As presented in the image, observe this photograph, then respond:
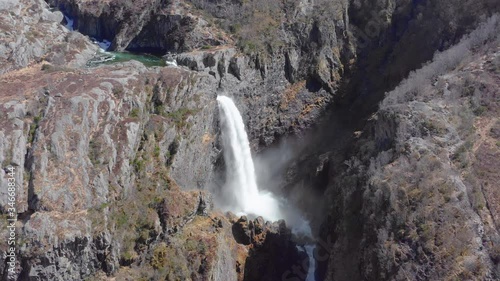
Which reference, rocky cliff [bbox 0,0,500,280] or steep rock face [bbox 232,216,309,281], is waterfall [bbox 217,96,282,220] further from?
steep rock face [bbox 232,216,309,281]

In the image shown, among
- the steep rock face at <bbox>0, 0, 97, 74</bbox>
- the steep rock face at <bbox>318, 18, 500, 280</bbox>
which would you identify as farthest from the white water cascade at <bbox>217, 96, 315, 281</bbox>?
the steep rock face at <bbox>0, 0, 97, 74</bbox>

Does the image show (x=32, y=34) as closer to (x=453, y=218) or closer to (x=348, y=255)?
(x=348, y=255)

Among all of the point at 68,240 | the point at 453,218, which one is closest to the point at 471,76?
the point at 453,218

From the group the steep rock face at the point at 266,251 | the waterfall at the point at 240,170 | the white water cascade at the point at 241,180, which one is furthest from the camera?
the waterfall at the point at 240,170

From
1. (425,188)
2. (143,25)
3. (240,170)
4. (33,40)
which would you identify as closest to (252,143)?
(240,170)

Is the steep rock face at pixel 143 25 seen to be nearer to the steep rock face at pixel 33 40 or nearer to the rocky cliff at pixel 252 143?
the rocky cliff at pixel 252 143

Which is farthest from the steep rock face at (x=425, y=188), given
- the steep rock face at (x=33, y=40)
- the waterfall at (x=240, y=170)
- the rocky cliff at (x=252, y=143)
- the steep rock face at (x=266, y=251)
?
the steep rock face at (x=33, y=40)
